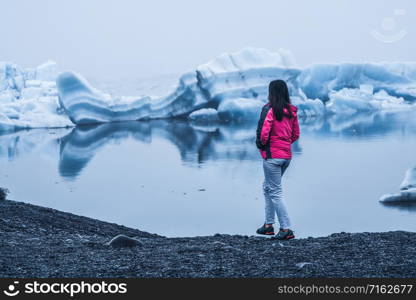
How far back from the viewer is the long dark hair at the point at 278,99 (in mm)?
4047

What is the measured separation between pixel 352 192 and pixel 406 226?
89.1 inches

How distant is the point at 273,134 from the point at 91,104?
21.2 metres

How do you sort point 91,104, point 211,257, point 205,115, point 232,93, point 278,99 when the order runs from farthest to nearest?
point 205,115, point 232,93, point 91,104, point 278,99, point 211,257

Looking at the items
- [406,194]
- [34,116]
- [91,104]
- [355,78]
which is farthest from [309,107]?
[406,194]

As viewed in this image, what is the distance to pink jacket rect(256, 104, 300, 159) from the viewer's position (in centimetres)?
406

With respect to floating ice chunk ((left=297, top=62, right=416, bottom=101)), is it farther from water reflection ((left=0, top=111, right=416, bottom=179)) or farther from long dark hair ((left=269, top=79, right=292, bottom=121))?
long dark hair ((left=269, top=79, right=292, bottom=121))

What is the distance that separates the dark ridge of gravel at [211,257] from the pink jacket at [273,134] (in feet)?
1.90

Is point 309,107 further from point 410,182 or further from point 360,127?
point 410,182

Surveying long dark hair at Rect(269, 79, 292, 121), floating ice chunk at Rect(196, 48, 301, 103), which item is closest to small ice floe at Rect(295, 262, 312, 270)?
long dark hair at Rect(269, 79, 292, 121)

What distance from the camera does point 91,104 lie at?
2467 cm

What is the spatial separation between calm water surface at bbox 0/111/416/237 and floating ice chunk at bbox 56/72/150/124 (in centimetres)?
399

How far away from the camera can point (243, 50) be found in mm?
25953

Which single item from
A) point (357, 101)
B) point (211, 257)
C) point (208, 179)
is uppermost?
point (357, 101)

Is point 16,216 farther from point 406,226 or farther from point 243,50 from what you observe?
point 243,50
